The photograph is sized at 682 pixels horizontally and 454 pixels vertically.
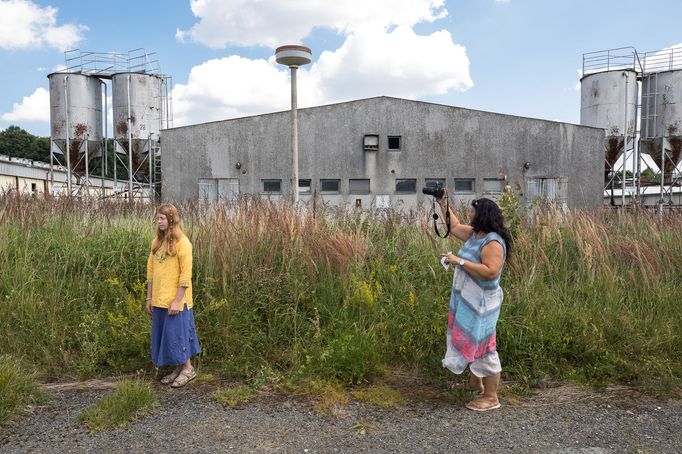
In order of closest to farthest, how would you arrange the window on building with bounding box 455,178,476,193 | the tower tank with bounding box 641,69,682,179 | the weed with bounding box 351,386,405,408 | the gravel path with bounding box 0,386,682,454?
1. the gravel path with bounding box 0,386,682,454
2. the weed with bounding box 351,386,405,408
3. the window on building with bounding box 455,178,476,193
4. the tower tank with bounding box 641,69,682,179

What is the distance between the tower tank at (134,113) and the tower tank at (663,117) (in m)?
27.0

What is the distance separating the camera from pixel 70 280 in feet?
17.4

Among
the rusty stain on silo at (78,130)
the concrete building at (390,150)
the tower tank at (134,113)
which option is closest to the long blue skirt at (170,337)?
the concrete building at (390,150)

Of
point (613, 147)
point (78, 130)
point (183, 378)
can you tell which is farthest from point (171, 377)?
point (613, 147)

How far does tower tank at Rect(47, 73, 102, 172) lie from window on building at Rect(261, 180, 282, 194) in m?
11.2

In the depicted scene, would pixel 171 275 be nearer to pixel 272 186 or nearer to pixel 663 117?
pixel 272 186

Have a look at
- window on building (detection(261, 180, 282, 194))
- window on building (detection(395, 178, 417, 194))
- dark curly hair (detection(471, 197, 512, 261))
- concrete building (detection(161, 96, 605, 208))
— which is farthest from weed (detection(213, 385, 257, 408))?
window on building (detection(395, 178, 417, 194))

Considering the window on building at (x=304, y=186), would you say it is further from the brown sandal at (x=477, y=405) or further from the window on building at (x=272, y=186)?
the brown sandal at (x=477, y=405)

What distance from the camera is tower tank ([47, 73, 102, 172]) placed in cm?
2611

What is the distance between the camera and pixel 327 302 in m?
4.86

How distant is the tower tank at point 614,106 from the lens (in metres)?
24.8

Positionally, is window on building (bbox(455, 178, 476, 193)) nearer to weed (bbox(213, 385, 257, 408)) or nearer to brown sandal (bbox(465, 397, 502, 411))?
brown sandal (bbox(465, 397, 502, 411))

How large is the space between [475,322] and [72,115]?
93.0 feet

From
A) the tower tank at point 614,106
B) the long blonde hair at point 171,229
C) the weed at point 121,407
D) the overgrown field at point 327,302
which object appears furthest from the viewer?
the tower tank at point 614,106
